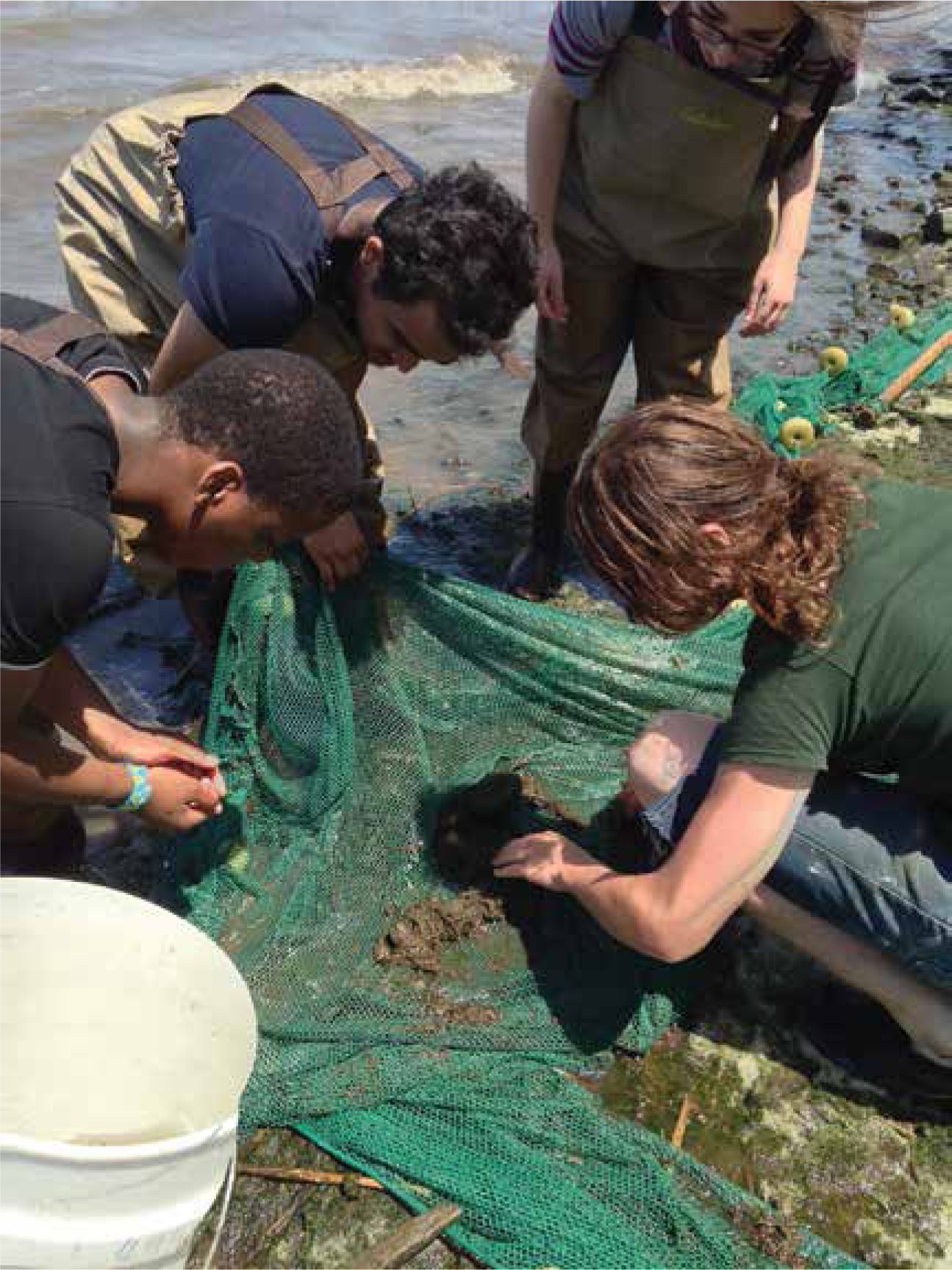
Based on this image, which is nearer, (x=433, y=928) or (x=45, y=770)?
(x=45, y=770)

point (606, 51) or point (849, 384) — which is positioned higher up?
point (606, 51)

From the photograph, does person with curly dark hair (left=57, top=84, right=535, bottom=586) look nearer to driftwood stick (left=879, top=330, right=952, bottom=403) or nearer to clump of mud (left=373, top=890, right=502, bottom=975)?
clump of mud (left=373, top=890, right=502, bottom=975)

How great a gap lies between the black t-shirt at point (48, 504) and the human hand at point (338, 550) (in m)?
1.02

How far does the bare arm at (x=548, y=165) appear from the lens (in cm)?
329

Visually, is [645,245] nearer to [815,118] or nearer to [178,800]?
[815,118]

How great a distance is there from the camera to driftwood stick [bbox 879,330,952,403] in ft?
17.7

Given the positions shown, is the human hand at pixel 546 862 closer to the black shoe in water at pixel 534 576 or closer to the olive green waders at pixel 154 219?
the olive green waders at pixel 154 219

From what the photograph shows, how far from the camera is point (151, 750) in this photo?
256cm

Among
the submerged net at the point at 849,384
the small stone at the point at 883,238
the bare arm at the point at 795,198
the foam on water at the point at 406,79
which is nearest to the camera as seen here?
the bare arm at the point at 795,198

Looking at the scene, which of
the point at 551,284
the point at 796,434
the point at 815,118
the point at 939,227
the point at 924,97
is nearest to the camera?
the point at 815,118

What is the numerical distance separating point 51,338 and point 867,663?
1.68 metres

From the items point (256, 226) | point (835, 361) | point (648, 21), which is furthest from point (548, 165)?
point (835, 361)

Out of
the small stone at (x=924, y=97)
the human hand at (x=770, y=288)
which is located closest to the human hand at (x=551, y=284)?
the human hand at (x=770, y=288)

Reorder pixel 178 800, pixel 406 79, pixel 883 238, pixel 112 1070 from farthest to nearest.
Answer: pixel 406 79, pixel 883 238, pixel 178 800, pixel 112 1070
